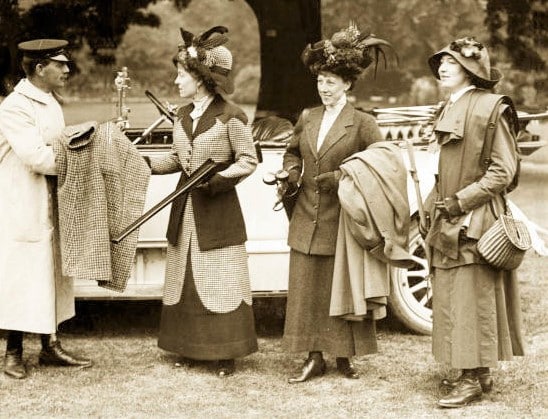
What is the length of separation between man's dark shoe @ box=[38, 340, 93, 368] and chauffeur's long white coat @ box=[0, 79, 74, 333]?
0.92ft

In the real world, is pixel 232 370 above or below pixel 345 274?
below

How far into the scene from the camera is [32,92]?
5.26m

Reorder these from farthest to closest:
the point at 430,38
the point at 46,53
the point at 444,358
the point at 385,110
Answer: the point at 430,38, the point at 385,110, the point at 46,53, the point at 444,358

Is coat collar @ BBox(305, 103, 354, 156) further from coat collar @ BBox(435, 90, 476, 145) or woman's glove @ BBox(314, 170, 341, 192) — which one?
coat collar @ BBox(435, 90, 476, 145)

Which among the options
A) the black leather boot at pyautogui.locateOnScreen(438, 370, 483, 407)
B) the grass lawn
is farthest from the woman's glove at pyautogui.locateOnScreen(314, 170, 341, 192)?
the black leather boot at pyautogui.locateOnScreen(438, 370, 483, 407)

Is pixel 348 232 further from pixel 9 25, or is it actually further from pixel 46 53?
pixel 9 25

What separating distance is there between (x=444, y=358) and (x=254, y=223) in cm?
169

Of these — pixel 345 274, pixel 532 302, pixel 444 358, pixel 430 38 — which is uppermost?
pixel 430 38

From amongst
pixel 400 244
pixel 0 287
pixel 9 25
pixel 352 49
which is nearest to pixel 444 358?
pixel 400 244

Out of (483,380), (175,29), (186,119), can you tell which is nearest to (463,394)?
(483,380)

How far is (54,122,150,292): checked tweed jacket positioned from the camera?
5191mm

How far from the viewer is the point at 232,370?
5.47 meters

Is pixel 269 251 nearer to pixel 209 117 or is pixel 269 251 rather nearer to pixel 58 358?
pixel 209 117

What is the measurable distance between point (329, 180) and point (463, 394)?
4.19ft
